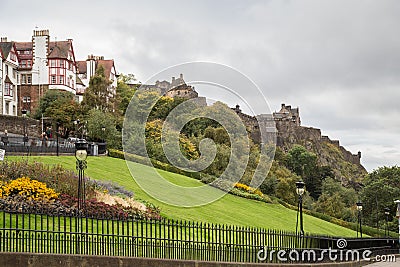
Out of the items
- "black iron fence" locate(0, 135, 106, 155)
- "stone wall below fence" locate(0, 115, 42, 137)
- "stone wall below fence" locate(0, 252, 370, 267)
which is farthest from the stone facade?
"stone wall below fence" locate(0, 252, 370, 267)

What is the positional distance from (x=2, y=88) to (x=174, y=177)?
40233mm

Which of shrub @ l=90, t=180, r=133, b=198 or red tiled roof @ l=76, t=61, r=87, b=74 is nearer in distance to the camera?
shrub @ l=90, t=180, r=133, b=198

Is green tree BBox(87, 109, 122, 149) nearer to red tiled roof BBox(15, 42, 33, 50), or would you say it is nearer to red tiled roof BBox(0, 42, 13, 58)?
red tiled roof BBox(0, 42, 13, 58)

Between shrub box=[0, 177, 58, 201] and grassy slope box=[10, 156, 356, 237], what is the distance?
24.5 ft

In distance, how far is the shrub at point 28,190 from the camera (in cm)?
2230

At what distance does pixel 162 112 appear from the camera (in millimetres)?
66188

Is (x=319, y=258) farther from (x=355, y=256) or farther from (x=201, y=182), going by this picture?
(x=201, y=182)

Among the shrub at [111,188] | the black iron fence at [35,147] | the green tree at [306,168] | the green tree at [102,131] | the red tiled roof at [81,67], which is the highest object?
the red tiled roof at [81,67]

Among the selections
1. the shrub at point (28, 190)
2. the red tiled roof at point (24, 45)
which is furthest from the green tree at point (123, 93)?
the shrub at point (28, 190)

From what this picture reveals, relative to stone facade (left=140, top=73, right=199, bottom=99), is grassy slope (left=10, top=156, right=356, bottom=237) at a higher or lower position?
lower

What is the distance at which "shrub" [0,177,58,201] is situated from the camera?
73.2 ft

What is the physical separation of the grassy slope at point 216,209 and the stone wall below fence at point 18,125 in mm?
21921

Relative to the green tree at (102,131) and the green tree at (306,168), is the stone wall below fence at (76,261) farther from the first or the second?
the green tree at (306,168)

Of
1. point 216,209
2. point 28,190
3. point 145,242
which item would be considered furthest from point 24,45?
point 145,242
